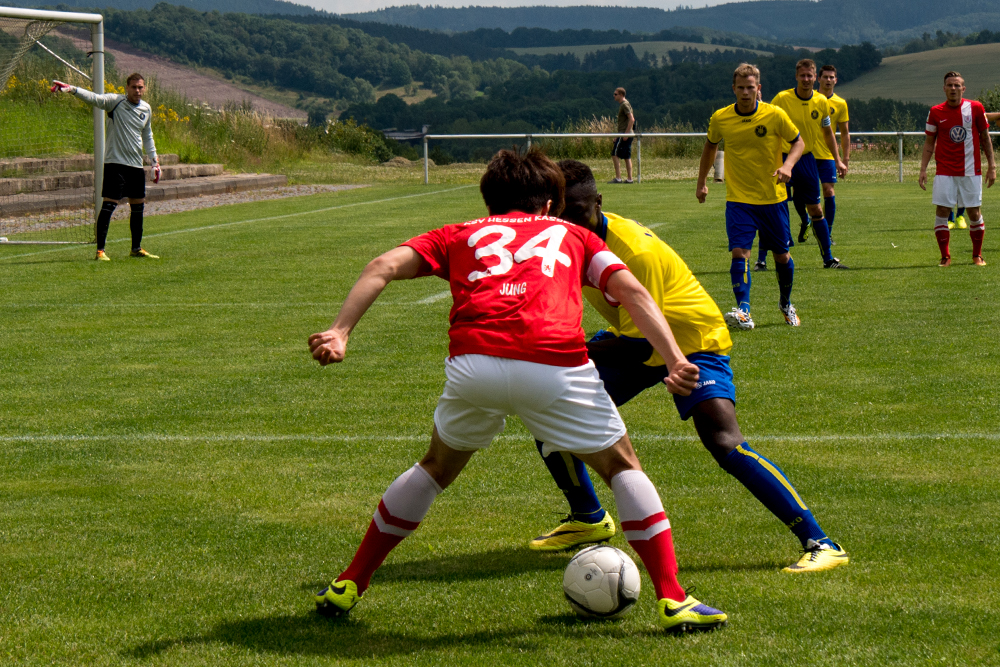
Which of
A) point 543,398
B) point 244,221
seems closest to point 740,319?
point 543,398

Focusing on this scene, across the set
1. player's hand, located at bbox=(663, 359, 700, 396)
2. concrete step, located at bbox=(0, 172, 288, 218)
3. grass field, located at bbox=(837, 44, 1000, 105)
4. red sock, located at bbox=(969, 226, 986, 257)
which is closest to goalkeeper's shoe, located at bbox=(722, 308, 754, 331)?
red sock, located at bbox=(969, 226, 986, 257)

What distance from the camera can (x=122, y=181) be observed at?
1461cm

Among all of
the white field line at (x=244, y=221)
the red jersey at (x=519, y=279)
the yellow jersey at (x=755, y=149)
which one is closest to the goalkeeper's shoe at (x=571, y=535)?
the red jersey at (x=519, y=279)

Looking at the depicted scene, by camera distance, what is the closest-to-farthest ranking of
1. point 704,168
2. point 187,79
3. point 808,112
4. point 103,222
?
point 704,168
point 808,112
point 103,222
point 187,79

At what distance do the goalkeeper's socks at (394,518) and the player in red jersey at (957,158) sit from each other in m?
10.5

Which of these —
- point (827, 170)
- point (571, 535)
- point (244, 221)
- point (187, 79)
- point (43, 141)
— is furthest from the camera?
point (187, 79)

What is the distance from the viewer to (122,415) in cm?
712

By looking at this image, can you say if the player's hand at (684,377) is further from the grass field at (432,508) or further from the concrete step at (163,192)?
the concrete step at (163,192)

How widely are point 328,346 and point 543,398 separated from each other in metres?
0.70

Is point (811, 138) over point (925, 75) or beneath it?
beneath

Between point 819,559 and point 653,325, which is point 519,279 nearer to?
point 653,325

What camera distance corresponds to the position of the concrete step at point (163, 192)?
795 inches

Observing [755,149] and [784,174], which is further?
[755,149]

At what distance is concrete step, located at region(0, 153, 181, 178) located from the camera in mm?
20766
